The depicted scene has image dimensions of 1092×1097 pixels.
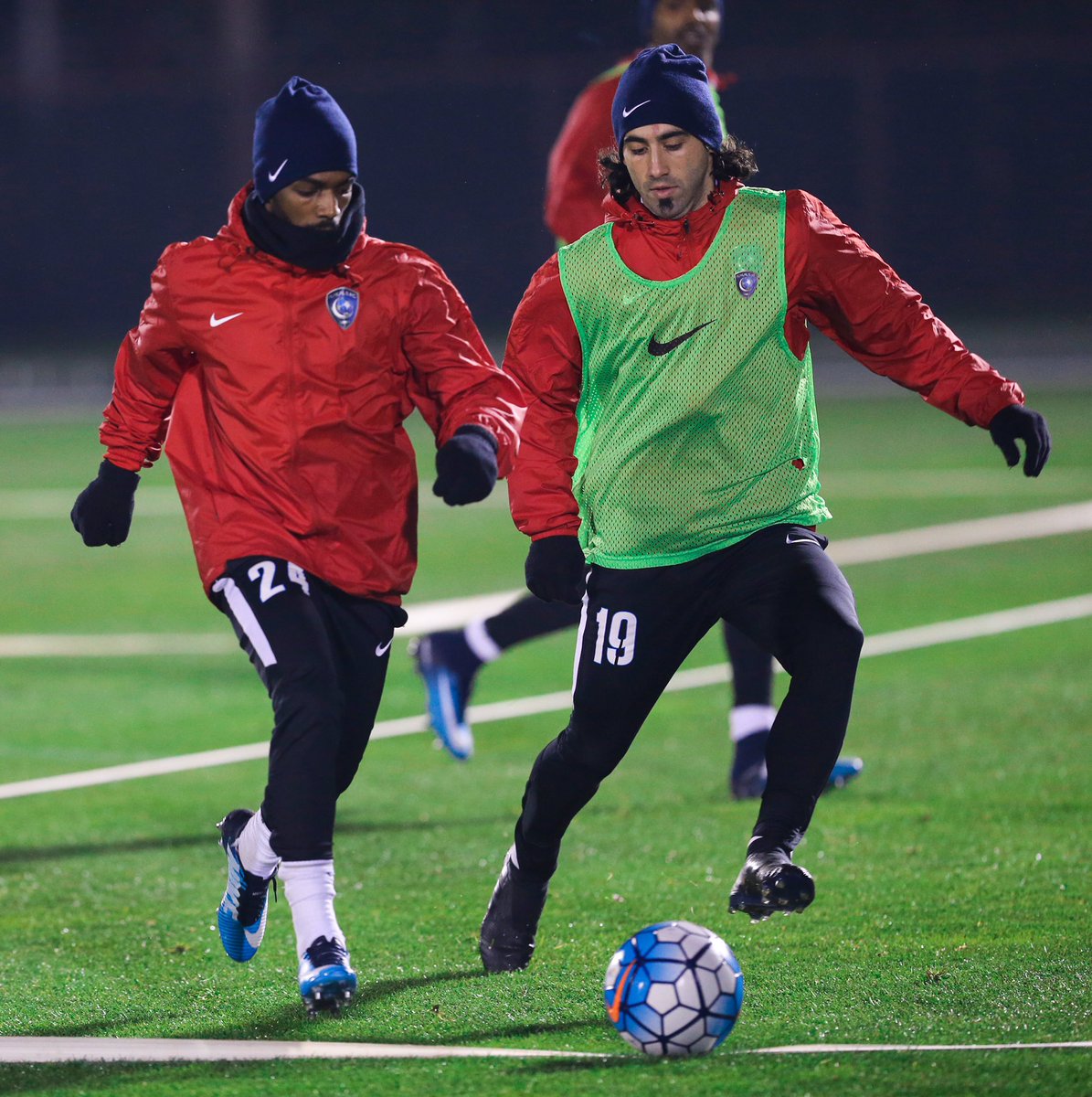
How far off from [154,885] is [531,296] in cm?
249

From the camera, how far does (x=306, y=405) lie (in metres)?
4.99

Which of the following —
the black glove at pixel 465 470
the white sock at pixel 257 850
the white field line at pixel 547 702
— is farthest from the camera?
the white field line at pixel 547 702

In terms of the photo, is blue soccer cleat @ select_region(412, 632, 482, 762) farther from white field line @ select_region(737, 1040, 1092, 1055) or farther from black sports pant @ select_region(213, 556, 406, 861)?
white field line @ select_region(737, 1040, 1092, 1055)

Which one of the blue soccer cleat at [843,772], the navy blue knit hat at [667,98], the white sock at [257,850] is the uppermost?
the navy blue knit hat at [667,98]

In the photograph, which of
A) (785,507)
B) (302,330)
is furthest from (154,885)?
(785,507)

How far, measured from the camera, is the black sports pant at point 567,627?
24.0ft

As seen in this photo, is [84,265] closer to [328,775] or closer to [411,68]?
[411,68]

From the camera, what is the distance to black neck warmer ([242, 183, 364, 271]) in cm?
498

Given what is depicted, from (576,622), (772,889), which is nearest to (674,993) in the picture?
(772,889)

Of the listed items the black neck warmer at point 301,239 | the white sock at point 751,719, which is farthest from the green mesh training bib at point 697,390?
the white sock at point 751,719

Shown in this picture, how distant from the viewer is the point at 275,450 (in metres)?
5.00

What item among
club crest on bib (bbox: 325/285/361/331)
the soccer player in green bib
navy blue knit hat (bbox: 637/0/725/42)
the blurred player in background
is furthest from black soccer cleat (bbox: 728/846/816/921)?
navy blue knit hat (bbox: 637/0/725/42)

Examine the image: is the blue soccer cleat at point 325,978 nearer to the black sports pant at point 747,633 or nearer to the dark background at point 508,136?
the black sports pant at point 747,633

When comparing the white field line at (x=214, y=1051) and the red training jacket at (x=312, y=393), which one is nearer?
the white field line at (x=214, y=1051)
